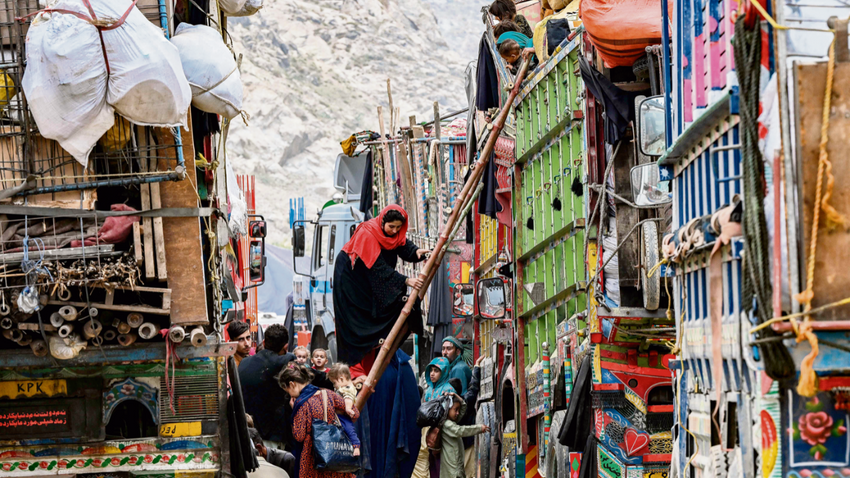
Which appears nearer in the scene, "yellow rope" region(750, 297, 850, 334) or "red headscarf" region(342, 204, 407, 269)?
"yellow rope" region(750, 297, 850, 334)

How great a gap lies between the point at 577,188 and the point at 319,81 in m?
66.3

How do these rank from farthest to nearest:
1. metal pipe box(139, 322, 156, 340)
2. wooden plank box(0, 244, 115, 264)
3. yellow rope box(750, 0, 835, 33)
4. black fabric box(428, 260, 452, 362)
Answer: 1. black fabric box(428, 260, 452, 362)
2. metal pipe box(139, 322, 156, 340)
3. wooden plank box(0, 244, 115, 264)
4. yellow rope box(750, 0, 835, 33)

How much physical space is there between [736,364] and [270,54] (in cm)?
7088

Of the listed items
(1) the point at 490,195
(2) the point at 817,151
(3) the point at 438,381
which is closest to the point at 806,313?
(2) the point at 817,151

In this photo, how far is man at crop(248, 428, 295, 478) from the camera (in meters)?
8.55

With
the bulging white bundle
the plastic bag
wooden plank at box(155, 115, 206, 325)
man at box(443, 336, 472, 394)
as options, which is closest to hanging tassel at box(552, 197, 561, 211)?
the plastic bag

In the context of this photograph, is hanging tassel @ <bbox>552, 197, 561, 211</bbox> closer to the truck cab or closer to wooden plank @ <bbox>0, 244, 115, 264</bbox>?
wooden plank @ <bbox>0, 244, 115, 264</bbox>

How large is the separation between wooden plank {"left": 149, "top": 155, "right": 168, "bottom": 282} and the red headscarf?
168 inches

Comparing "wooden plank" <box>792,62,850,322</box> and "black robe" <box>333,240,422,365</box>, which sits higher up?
"wooden plank" <box>792,62,850,322</box>

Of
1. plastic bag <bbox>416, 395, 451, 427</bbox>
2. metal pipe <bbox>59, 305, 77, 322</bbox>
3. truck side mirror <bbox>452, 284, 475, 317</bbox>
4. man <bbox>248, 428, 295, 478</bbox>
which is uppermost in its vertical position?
metal pipe <bbox>59, 305, 77, 322</bbox>

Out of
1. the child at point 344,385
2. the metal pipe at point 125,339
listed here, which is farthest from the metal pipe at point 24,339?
the child at point 344,385

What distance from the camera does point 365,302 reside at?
10945 millimetres

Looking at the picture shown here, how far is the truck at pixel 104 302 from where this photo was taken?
6547 mm

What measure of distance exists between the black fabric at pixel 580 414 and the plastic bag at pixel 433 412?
99.1 inches
